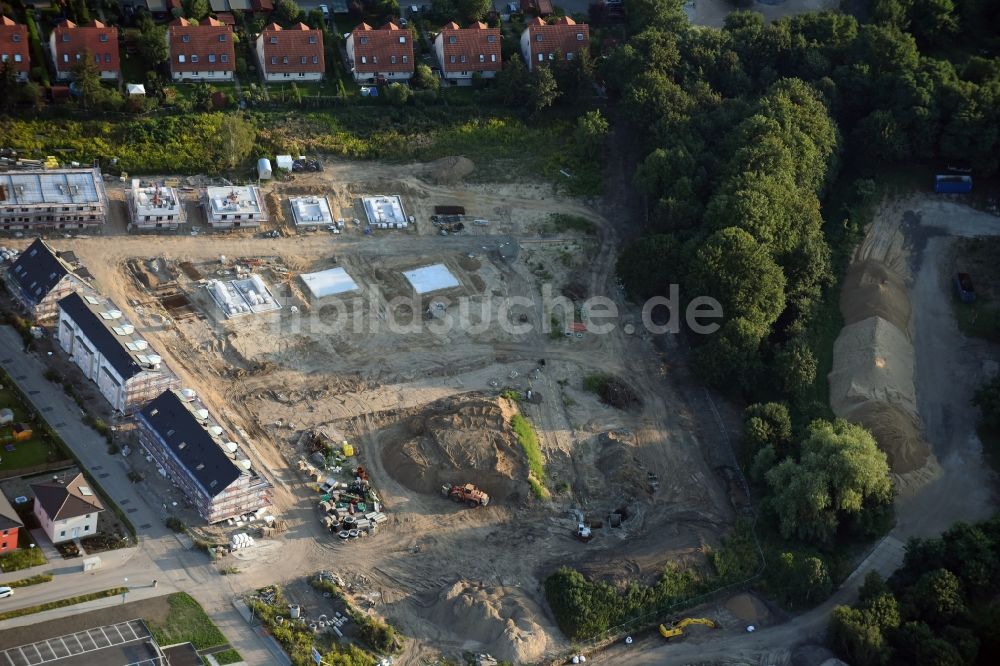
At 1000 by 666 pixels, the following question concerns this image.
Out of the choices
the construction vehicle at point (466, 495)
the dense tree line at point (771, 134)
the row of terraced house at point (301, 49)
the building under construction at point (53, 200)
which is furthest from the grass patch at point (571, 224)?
the building under construction at point (53, 200)

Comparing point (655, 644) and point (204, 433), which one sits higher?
point (204, 433)

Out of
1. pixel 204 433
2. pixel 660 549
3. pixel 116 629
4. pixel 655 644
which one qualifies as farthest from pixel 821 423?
pixel 116 629

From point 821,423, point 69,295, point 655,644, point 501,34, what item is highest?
point 501,34

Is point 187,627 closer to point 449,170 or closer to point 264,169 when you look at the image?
point 264,169

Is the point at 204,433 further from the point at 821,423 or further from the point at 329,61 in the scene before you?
the point at 329,61

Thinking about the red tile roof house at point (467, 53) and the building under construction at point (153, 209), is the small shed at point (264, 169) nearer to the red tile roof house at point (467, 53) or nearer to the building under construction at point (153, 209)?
the building under construction at point (153, 209)

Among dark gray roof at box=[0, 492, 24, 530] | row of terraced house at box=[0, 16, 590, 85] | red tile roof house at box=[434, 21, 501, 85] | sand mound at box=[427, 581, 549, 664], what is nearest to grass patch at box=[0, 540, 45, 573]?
dark gray roof at box=[0, 492, 24, 530]
